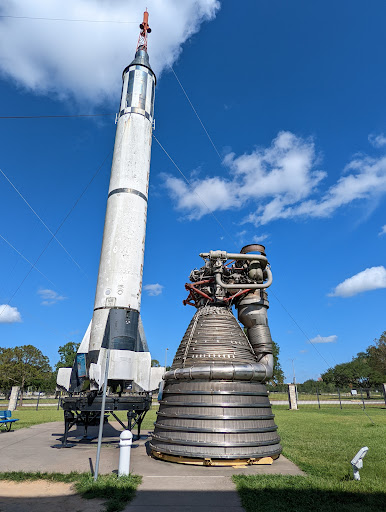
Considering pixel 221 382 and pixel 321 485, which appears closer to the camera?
pixel 321 485

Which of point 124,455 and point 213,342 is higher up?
point 213,342

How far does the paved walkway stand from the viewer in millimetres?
6730

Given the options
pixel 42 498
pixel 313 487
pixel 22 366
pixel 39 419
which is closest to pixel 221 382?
pixel 313 487

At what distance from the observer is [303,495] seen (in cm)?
716

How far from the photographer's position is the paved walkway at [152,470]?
673cm

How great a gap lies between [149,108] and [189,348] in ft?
47.1

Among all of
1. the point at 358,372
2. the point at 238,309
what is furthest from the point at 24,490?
the point at 358,372

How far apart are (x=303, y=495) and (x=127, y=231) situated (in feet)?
39.9

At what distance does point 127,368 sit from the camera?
45.0 feet

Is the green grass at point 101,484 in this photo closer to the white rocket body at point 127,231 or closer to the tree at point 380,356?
the white rocket body at point 127,231

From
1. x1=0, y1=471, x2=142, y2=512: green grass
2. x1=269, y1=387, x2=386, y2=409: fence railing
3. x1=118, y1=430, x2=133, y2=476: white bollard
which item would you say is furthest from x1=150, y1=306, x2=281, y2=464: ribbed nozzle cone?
x1=269, y1=387, x2=386, y2=409: fence railing

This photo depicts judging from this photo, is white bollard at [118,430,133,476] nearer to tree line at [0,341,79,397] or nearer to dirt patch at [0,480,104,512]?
dirt patch at [0,480,104,512]

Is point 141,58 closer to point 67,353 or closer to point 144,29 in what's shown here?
point 144,29

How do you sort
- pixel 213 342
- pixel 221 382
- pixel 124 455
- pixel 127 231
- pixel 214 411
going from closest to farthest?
1. pixel 124 455
2. pixel 214 411
3. pixel 221 382
4. pixel 213 342
5. pixel 127 231
